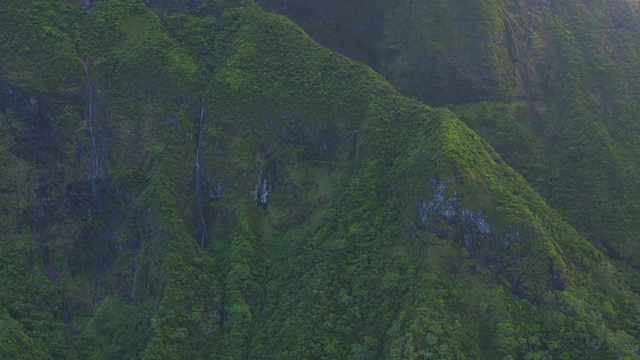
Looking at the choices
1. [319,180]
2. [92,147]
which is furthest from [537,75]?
[92,147]

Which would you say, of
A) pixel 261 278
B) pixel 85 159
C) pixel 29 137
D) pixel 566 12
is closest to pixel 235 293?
pixel 261 278

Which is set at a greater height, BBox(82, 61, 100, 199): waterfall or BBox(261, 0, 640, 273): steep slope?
BBox(261, 0, 640, 273): steep slope

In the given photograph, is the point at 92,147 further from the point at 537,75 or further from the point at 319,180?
the point at 537,75

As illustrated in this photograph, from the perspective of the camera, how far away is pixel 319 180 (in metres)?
88.8

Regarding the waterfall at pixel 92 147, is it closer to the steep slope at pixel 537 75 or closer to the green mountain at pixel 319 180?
the green mountain at pixel 319 180

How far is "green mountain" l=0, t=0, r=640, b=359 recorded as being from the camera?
7469 centimetres

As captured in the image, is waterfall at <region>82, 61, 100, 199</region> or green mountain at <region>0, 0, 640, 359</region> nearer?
green mountain at <region>0, 0, 640, 359</region>

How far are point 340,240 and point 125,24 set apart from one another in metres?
42.5

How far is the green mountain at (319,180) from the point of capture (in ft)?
245

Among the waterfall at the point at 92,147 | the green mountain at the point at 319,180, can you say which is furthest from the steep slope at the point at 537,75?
the waterfall at the point at 92,147

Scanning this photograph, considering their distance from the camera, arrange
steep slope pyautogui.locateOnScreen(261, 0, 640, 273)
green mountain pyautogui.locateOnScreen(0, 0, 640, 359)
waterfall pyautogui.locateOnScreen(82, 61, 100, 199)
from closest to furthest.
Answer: green mountain pyautogui.locateOnScreen(0, 0, 640, 359), steep slope pyautogui.locateOnScreen(261, 0, 640, 273), waterfall pyautogui.locateOnScreen(82, 61, 100, 199)

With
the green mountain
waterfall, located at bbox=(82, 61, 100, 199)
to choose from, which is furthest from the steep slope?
waterfall, located at bbox=(82, 61, 100, 199)

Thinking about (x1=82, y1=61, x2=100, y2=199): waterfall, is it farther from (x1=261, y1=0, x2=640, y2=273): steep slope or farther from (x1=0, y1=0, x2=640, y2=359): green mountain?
(x1=261, y1=0, x2=640, y2=273): steep slope

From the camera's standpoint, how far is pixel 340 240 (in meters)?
80.2
